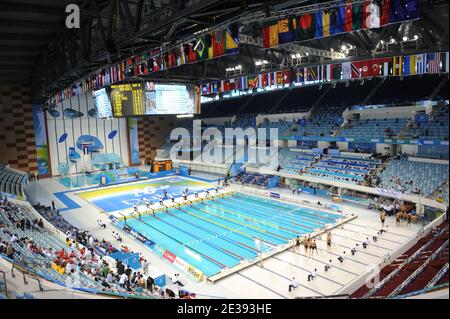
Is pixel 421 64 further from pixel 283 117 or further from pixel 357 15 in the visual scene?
pixel 283 117

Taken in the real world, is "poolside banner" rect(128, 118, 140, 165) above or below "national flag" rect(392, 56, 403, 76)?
below

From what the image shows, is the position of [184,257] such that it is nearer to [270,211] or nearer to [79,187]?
[270,211]

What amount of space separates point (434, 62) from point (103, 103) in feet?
59.3

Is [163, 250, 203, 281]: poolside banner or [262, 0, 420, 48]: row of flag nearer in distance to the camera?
[262, 0, 420, 48]: row of flag

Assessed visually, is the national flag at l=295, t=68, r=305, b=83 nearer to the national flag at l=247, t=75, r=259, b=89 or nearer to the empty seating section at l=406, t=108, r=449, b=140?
the national flag at l=247, t=75, r=259, b=89

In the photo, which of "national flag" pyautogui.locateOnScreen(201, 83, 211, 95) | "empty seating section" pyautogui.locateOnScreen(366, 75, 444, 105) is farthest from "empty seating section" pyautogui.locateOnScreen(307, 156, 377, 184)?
"national flag" pyautogui.locateOnScreen(201, 83, 211, 95)

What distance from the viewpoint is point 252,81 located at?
834 inches

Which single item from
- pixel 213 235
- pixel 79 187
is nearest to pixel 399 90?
pixel 213 235

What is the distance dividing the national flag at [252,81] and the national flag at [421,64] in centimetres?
962

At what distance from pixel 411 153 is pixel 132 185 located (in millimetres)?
24028

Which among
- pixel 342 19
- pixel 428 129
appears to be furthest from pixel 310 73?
pixel 342 19

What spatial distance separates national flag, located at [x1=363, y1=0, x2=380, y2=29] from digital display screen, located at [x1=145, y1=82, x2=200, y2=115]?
1395 cm

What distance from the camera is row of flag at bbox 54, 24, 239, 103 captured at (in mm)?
9227

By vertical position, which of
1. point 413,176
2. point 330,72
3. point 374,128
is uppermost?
point 330,72
